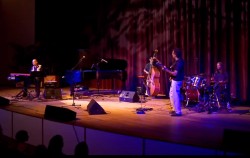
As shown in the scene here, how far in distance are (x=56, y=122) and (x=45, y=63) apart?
10.7 metres

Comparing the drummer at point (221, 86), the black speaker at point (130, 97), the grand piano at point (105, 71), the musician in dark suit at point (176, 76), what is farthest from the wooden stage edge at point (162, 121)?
the grand piano at point (105, 71)

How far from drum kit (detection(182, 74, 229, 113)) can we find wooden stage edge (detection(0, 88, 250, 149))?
29 cm

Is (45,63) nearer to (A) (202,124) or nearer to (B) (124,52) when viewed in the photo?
(B) (124,52)

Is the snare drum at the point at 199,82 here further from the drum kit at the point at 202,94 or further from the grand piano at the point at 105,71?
the grand piano at the point at 105,71

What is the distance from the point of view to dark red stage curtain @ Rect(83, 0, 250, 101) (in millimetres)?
11992

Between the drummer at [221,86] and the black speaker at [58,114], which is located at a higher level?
the drummer at [221,86]

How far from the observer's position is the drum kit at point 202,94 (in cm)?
1035

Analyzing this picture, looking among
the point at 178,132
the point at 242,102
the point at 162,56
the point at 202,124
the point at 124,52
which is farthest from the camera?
the point at 124,52

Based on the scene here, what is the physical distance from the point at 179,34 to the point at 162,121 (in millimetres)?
5947

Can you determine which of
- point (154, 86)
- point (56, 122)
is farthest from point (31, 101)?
point (56, 122)

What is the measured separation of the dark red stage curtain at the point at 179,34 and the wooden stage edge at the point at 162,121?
191 cm

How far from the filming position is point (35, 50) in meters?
18.0

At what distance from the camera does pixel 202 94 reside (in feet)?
34.9

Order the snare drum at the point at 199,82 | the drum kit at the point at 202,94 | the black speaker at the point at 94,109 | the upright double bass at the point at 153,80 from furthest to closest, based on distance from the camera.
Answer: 1. the upright double bass at the point at 153,80
2. the snare drum at the point at 199,82
3. the drum kit at the point at 202,94
4. the black speaker at the point at 94,109
